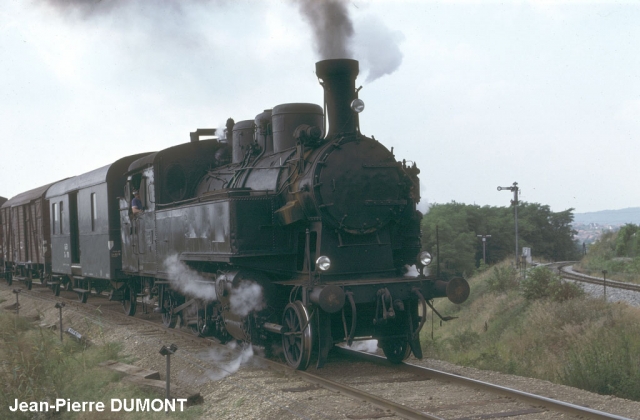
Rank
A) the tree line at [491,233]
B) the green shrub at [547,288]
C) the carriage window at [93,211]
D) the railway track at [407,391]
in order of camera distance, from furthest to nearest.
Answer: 1. the tree line at [491,233]
2. the green shrub at [547,288]
3. the carriage window at [93,211]
4. the railway track at [407,391]

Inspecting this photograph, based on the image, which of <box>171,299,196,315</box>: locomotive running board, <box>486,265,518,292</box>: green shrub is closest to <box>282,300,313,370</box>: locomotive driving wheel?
<box>171,299,196,315</box>: locomotive running board

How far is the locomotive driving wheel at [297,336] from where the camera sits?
→ 25.3 feet

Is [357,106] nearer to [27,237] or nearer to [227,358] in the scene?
[227,358]

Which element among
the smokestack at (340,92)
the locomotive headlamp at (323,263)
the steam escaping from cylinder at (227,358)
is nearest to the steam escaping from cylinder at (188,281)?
the steam escaping from cylinder at (227,358)

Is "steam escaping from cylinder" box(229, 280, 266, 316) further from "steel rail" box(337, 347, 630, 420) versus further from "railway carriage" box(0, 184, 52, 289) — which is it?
"railway carriage" box(0, 184, 52, 289)

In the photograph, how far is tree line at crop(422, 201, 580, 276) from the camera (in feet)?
137

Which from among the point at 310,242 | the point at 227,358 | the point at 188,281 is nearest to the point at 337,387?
the point at 310,242

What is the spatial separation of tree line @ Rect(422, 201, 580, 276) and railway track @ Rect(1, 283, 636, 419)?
21695mm

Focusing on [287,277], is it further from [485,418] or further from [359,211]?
[485,418]

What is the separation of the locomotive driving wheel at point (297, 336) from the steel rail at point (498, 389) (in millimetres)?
1223

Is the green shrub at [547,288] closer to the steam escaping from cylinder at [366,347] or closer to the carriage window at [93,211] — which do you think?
the steam escaping from cylinder at [366,347]

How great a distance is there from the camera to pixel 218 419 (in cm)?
649

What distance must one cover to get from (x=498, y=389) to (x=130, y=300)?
9.75m

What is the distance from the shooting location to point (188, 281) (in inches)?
403
